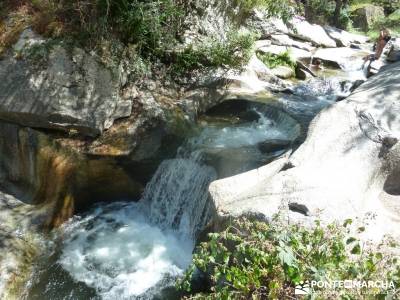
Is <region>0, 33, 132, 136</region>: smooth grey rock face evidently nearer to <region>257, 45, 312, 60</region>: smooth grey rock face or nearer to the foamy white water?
the foamy white water

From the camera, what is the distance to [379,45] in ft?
39.5

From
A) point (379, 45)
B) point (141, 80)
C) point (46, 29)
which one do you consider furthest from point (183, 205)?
point (379, 45)

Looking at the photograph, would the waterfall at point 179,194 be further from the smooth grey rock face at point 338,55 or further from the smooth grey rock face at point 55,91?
the smooth grey rock face at point 338,55

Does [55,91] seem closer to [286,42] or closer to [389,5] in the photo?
[286,42]

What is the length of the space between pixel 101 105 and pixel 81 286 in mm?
2721

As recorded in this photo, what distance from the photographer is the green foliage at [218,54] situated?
7609 mm

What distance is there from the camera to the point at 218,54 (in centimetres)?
779

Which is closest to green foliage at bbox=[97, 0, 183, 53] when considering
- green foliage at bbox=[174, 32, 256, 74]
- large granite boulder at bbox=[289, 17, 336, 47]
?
green foliage at bbox=[174, 32, 256, 74]

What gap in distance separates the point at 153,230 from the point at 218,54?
365 centimetres

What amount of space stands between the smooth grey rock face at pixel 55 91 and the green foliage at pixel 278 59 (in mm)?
5806

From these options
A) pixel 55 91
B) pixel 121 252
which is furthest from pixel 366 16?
pixel 121 252

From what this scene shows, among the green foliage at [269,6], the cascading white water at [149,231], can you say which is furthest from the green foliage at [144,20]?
the green foliage at [269,6]

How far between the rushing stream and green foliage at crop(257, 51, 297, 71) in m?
4.06

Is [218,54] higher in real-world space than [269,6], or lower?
lower
